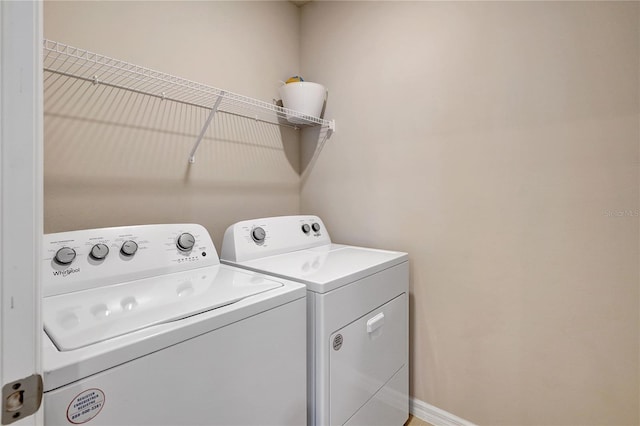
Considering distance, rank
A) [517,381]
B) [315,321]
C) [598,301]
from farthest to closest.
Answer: [517,381]
[598,301]
[315,321]

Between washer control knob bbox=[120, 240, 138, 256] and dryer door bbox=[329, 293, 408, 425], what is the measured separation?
769 mm

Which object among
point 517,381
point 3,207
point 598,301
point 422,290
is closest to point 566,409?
point 517,381

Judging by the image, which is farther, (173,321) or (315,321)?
(315,321)

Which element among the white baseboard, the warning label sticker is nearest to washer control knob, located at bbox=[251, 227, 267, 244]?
the warning label sticker

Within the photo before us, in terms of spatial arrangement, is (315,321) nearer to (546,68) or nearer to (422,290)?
(422,290)

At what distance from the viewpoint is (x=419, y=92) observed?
1.65 m

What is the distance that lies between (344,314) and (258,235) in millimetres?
600

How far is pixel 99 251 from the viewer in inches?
41.6

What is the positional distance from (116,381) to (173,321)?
0.52 ft

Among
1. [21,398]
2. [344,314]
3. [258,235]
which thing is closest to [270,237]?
[258,235]

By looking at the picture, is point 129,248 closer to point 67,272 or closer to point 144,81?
point 67,272

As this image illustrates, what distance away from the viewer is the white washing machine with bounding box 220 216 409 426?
110 cm

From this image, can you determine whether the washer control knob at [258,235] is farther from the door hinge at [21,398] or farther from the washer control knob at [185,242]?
the door hinge at [21,398]

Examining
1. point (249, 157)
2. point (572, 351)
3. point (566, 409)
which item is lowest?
point (566, 409)
